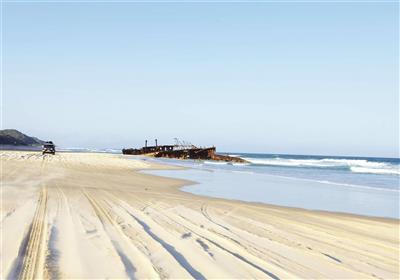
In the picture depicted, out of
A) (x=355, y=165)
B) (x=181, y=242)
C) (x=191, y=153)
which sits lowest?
(x=181, y=242)

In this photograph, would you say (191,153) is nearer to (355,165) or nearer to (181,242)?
(355,165)

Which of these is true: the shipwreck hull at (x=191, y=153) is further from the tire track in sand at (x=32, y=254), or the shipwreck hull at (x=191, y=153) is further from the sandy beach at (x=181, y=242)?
the tire track in sand at (x=32, y=254)

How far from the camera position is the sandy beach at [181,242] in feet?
16.6

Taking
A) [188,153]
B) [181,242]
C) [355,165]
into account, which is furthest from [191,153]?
[181,242]

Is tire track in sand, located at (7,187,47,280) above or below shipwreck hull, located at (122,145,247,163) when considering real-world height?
below

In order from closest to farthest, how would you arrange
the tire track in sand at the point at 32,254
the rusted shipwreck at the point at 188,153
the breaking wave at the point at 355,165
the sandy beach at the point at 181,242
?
1. the tire track in sand at the point at 32,254
2. the sandy beach at the point at 181,242
3. the breaking wave at the point at 355,165
4. the rusted shipwreck at the point at 188,153

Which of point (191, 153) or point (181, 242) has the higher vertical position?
point (191, 153)

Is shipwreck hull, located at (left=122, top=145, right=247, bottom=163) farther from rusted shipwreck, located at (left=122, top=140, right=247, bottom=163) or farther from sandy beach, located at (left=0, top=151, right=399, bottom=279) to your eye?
sandy beach, located at (left=0, top=151, right=399, bottom=279)

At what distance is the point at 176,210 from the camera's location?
10.3 meters

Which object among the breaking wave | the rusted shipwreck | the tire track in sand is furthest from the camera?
the rusted shipwreck

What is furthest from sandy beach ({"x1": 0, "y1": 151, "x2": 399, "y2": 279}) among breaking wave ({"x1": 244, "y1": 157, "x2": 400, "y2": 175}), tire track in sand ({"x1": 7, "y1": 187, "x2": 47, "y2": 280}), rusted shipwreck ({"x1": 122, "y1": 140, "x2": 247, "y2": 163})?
rusted shipwreck ({"x1": 122, "y1": 140, "x2": 247, "y2": 163})

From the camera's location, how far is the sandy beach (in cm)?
507

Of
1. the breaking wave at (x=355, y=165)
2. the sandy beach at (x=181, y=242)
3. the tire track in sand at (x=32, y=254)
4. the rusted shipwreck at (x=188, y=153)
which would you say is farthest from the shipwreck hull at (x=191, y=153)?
the tire track in sand at (x=32, y=254)

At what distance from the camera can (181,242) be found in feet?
21.7
